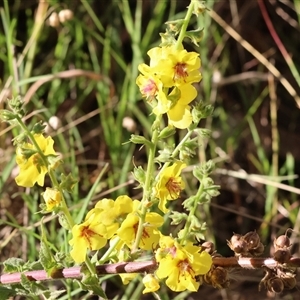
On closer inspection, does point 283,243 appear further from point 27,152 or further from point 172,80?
point 27,152

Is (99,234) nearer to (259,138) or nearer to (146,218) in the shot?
(146,218)

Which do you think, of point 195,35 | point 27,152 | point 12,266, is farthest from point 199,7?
point 12,266

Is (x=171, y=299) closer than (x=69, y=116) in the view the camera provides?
Yes

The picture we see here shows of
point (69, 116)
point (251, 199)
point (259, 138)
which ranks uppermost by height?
point (69, 116)

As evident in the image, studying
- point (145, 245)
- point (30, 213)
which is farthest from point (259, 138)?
point (145, 245)

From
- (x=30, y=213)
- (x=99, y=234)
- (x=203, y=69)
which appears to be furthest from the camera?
(x=203, y=69)

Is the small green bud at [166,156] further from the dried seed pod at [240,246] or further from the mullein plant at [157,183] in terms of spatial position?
the dried seed pod at [240,246]
